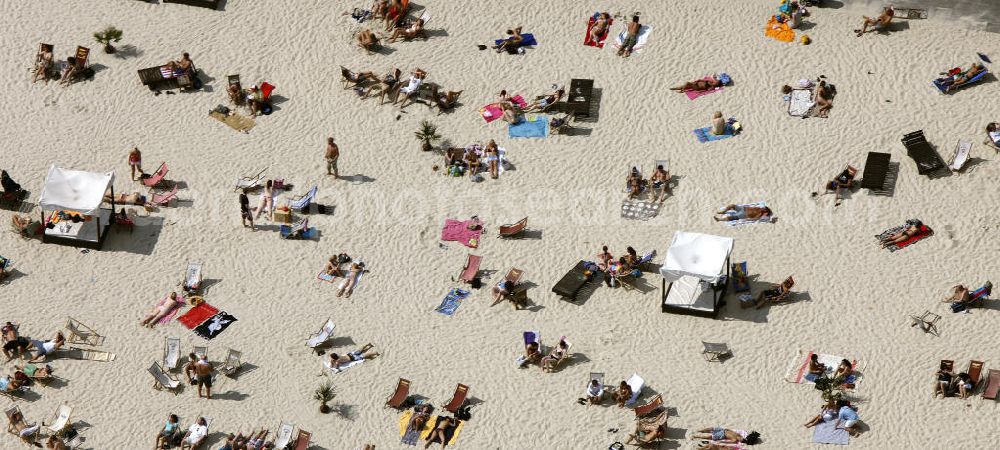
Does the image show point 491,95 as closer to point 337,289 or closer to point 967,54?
point 337,289

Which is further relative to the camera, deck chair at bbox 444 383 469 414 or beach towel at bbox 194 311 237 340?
beach towel at bbox 194 311 237 340

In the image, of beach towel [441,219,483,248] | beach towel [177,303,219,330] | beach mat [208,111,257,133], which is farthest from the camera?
beach mat [208,111,257,133]

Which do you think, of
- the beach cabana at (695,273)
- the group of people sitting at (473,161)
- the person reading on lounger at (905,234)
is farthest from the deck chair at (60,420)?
the person reading on lounger at (905,234)

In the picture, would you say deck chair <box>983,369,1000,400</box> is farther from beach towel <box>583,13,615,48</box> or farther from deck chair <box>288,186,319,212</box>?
deck chair <box>288,186,319,212</box>

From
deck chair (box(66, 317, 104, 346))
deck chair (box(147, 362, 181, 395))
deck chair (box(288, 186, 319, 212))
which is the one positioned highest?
deck chair (box(288, 186, 319, 212))

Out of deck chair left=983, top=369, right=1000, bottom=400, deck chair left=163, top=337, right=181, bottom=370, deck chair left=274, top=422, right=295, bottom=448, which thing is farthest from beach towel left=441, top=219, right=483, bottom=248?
deck chair left=983, top=369, right=1000, bottom=400

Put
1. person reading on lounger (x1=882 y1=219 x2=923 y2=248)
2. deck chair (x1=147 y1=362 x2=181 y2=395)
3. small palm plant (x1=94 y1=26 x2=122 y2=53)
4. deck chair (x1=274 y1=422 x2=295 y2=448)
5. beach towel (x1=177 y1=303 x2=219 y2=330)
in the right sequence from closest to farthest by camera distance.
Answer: deck chair (x1=274 y1=422 x2=295 y2=448) < deck chair (x1=147 y1=362 x2=181 y2=395) < person reading on lounger (x1=882 y1=219 x2=923 y2=248) < beach towel (x1=177 y1=303 x2=219 y2=330) < small palm plant (x1=94 y1=26 x2=122 y2=53)

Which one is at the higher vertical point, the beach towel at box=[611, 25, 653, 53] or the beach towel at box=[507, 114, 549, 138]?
the beach towel at box=[611, 25, 653, 53]
